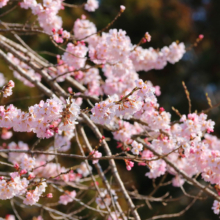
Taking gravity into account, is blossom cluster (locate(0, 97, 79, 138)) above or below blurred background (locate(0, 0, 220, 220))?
below

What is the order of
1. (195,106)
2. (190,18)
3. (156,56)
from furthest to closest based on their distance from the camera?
1. (190,18)
2. (195,106)
3. (156,56)

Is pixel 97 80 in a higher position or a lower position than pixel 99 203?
higher

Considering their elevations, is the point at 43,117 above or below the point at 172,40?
below

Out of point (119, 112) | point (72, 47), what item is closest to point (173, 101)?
point (72, 47)

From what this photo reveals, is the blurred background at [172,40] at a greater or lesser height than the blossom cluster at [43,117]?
greater

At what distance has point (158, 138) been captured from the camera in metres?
2.46

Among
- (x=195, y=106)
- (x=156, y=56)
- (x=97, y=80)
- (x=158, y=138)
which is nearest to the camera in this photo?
(x=158, y=138)

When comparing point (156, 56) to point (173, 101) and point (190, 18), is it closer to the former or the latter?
point (173, 101)

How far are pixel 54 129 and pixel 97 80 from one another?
1.88 meters

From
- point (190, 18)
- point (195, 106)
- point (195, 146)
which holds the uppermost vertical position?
point (190, 18)

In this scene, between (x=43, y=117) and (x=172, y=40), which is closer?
(x=43, y=117)

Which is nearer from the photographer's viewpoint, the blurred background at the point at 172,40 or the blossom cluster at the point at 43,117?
the blossom cluster at the point at 43,117

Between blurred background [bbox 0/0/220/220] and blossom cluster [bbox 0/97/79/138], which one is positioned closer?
blossom cluster [bbox 0/97/79/138]

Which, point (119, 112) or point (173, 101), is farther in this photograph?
point (173, 101)
